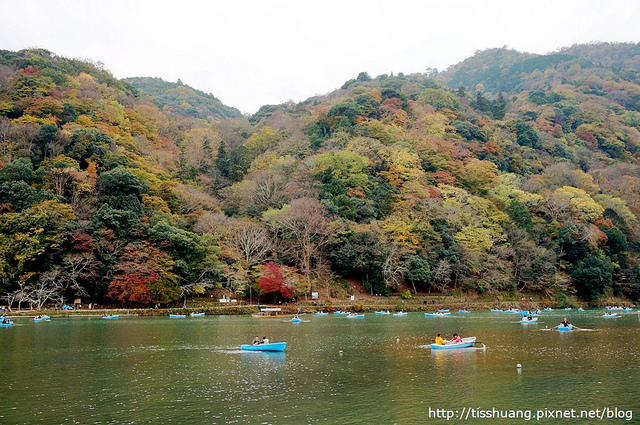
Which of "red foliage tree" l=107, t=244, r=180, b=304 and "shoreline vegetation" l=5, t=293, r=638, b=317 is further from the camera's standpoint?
"shoreline vegetation" l=5, t=293, r=638, b=317

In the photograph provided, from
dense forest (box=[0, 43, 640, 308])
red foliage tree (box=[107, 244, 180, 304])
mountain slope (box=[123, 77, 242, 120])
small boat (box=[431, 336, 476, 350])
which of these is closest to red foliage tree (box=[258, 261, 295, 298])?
dense forest (box=[0, 43, 640, 308])

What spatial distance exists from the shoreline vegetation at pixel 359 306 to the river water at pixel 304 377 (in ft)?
41.9

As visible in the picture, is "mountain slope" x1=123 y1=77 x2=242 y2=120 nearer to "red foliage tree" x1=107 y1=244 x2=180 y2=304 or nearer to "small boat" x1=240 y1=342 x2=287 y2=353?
"red foliage tree" x1=107 y1=244 x2=180 y2=304

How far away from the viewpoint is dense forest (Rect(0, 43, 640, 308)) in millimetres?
50375

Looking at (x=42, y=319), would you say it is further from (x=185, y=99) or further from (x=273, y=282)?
(x=185, y=99)

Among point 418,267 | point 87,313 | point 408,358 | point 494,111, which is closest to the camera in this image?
point 408,358

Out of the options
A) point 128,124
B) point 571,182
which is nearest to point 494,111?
point 571,182

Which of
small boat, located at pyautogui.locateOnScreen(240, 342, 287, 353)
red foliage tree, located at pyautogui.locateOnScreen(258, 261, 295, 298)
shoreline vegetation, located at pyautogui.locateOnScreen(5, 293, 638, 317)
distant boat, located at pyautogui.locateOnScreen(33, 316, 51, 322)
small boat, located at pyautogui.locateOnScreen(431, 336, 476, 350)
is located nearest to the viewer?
small boat, located at pyautogui.locateOnScreen(240, 342, 287, 353)

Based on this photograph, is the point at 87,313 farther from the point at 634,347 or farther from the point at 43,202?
the point at 634,347

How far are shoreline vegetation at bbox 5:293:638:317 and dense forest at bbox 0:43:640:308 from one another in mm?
1370

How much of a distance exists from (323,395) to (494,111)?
111449 mm

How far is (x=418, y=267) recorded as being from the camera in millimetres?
60344

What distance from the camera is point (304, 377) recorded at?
2077 cm

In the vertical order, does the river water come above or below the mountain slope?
below
